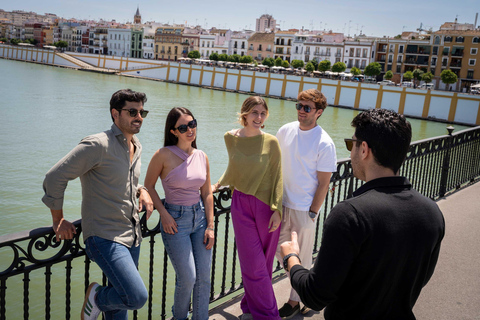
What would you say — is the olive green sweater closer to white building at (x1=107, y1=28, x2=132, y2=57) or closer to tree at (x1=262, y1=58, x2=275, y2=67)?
tree at (x1=262, y1=58, x2=275, y2=67)

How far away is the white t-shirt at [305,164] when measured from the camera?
3025mm

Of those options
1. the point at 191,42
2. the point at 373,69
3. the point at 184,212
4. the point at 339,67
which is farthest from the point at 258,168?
the point at 191,42

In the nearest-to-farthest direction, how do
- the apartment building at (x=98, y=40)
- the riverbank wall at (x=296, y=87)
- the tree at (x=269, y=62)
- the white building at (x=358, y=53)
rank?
1. the riverbank wall at (x=296, y=87)
2. the white building at (x=358, y=53)
3. the tree at (x=269, y=62)
4. the apartment building at (x=98, y=40)

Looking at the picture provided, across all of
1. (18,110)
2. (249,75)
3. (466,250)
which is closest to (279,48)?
(249,75)

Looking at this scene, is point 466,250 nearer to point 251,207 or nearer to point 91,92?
point 251,207

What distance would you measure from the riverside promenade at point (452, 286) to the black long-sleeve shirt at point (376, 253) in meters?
1.55

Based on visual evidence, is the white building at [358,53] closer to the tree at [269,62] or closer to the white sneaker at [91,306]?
the tree at [269,62]

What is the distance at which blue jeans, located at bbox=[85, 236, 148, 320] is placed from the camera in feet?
7.32

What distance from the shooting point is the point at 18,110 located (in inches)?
1201

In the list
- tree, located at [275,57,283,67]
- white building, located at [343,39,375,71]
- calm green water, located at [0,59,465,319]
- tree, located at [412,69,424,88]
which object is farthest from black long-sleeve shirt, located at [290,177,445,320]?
white building, located at [343,39,375,71]

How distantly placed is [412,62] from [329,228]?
6540 centimetres

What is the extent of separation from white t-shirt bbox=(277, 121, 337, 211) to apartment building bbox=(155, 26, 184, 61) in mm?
84636

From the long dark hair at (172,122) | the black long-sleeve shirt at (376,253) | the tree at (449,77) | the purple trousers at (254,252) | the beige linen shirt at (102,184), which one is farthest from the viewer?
the tree at (449,77)

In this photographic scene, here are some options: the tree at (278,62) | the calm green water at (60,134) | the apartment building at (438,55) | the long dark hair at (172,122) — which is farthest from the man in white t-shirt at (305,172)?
the tree at (278,62)
